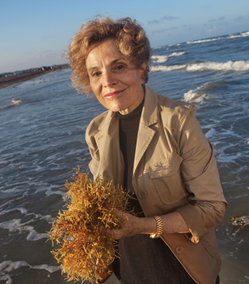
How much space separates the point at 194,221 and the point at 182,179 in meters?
0.35

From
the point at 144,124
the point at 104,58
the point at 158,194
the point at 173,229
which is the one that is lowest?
the point at 173,229

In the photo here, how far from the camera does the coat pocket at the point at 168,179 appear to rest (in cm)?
194

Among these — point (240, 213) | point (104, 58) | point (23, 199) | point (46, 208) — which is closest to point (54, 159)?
point (23, 199)

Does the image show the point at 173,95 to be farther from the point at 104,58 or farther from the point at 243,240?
the point at 104,58

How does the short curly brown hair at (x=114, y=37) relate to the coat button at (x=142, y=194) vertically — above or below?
above

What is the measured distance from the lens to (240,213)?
4.05 m

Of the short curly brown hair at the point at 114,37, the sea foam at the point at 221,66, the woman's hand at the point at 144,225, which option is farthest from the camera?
the sea foam at the point at 221,66

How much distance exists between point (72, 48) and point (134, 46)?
0.63 m

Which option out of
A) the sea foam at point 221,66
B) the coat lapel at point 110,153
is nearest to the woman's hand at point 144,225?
the coat lapel at point 110,153

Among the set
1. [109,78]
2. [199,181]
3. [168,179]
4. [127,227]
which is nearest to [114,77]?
[109,78]

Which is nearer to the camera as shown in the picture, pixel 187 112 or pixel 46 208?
pixel 187 112

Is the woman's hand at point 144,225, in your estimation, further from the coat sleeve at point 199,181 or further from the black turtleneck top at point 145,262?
the black turtleneck top at point 145,262

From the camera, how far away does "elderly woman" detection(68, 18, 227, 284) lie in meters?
1.90

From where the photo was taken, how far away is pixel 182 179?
2051 millimetres
